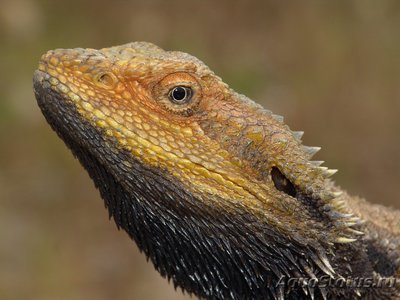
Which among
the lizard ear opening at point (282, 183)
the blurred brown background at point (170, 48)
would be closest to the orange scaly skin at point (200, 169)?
the lizard ear opening at point (282, 183)

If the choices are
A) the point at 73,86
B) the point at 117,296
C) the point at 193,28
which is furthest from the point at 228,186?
the point at 193,28

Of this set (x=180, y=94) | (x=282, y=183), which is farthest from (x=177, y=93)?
(x=282, y=183)

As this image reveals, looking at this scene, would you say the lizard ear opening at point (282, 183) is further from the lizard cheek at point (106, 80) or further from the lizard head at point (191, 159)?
the lizard cheek at point (106, 80)

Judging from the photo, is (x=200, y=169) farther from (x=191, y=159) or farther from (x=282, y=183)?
(x=282, y=183)

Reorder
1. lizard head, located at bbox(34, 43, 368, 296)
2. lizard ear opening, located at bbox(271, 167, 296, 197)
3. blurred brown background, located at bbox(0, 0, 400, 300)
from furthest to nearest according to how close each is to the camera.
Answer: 1. blurred brown background, located at bbox(0, 0, 400, 300)
2. lizard ear opening, located at bbox(271, 167, 296, 197)
3. lizard head, located at bbox(34, 43, 368, 296)

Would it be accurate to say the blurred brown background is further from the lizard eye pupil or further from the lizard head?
the lizard eye pupil

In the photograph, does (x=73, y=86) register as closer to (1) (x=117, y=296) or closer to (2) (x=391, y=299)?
(2) (x=391, y=299)

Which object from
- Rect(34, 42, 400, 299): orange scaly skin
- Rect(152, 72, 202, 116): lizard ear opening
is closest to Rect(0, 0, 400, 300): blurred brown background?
Rect(34, 42, 400, 299): orange scaly skin

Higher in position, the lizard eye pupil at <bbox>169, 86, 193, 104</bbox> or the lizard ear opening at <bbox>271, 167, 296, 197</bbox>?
the lizard eye pupil at <bbox>169, 86, 193, 104</bbox>
